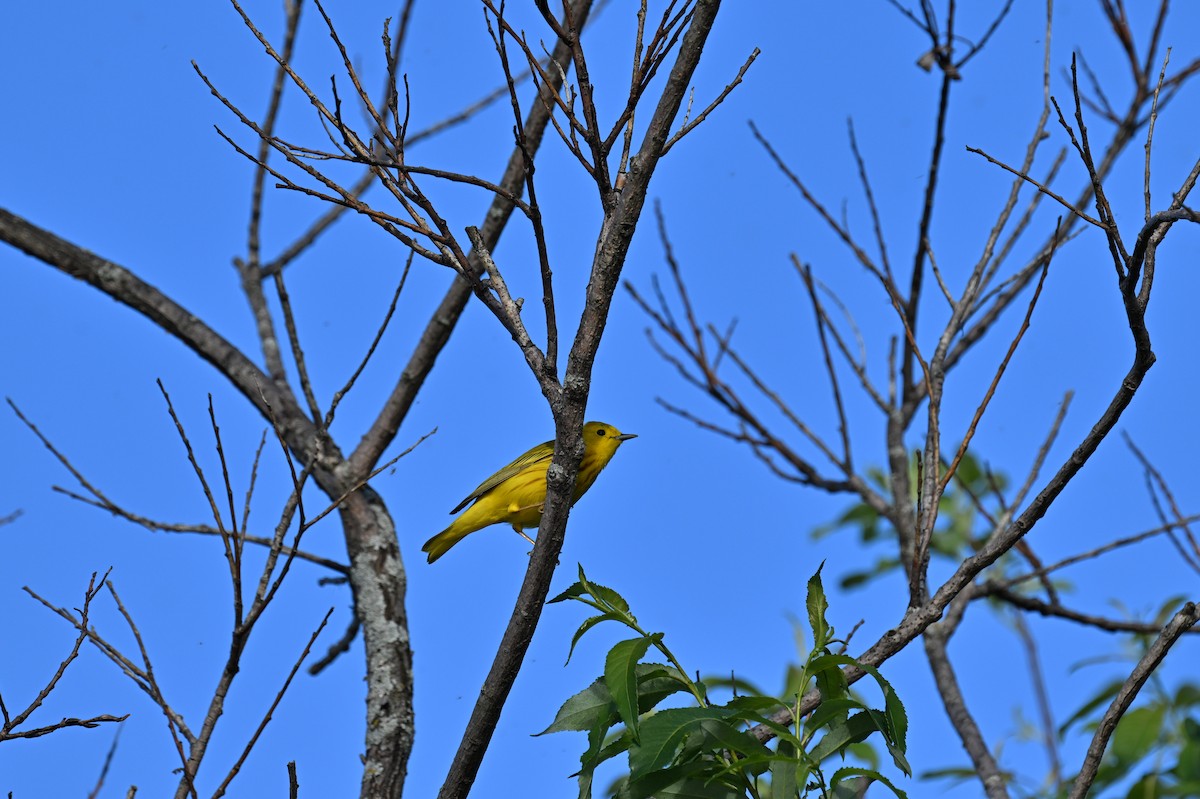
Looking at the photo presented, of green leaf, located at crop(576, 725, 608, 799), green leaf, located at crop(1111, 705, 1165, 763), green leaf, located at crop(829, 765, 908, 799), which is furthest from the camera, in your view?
green leaf, located at crop(1111, 705, 1165, 763)

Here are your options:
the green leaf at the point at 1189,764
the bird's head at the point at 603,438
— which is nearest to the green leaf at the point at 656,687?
the green leaf at the point at 1189,764

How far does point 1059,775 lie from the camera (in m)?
5.71

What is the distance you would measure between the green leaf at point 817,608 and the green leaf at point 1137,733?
2.32m

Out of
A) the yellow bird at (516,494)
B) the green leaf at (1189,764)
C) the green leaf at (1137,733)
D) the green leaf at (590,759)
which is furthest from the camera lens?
the yellow bird at (516,494)

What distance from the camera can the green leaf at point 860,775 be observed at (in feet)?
6.94

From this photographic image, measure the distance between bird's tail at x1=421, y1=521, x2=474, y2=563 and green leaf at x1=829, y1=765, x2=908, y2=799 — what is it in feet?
13.7

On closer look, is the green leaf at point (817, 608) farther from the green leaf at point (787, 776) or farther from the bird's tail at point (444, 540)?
the bird's tail at point (444, 540)

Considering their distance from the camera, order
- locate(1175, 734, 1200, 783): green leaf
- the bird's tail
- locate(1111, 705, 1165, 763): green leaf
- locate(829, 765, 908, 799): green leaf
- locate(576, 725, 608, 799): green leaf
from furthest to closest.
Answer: the bird's tail → locate(1111, 705, 1165, 763): green leaf → locate(1175, 734, 1200, 783): green leaf → locate(576, 725, 608, 799): green leaf → locate(829, 765, 908, 799): green leaf

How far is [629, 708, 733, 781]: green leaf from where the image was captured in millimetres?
2152

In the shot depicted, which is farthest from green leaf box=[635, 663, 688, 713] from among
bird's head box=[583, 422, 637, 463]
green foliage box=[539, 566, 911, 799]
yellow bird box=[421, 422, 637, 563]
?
bird's head box=[583, 422, 637, 463]

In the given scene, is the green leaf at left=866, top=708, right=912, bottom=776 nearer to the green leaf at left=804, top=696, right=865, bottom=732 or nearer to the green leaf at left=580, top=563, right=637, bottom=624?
the green leaf at left=804, top=696, right=865, bottom=732

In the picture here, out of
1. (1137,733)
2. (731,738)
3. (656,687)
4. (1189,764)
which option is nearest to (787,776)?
(731,738)

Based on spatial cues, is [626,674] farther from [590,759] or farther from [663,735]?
[590,759]

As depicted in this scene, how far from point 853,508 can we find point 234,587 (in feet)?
14.2
